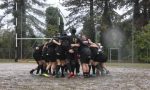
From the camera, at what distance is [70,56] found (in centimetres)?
1880

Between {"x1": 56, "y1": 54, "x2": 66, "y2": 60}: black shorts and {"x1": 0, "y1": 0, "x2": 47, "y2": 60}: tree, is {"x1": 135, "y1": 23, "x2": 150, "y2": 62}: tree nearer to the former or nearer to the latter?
{"x1": 0, "y1": 0, "x2": 47, "y2": 60}: tree

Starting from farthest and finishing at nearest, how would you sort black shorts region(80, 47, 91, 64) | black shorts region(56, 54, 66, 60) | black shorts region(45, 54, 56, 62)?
black shorts region(45, 54, 56, 62), black shorts region(56, 54, 66, 60), black shorts region(80, 47, 91, 64)


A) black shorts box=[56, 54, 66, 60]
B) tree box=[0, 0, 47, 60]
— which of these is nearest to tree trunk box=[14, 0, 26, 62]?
tree box=[0, 0, 47, 60]

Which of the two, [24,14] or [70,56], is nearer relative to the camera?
[70,56]

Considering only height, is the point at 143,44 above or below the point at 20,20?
below

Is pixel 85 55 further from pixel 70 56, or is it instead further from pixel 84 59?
pixel 70 56

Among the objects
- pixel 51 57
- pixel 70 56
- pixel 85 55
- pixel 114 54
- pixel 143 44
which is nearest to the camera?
pixel 85 55

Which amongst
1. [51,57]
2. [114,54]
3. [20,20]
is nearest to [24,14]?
[20,20]

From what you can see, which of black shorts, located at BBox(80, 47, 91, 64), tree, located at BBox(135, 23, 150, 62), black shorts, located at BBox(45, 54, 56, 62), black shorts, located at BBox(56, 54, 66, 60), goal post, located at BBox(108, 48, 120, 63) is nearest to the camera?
black shorts, located at BBox(80, 47, 91, 64)

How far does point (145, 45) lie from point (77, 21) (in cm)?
1355

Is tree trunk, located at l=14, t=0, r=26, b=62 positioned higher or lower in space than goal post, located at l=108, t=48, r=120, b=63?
higher

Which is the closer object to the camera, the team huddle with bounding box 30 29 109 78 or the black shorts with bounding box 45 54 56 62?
the team huddle with bounding box 30 29 109 78

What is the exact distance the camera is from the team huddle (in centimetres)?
1845

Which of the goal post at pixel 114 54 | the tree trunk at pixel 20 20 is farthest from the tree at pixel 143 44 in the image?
the tree trunk at pixel 20 20
